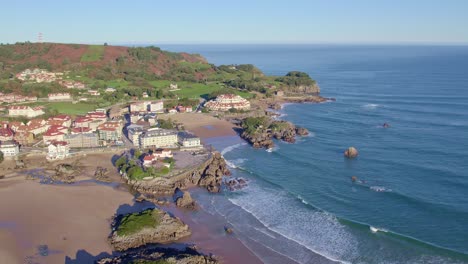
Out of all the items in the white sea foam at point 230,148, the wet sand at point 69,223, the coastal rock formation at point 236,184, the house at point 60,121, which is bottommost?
the wet sand at point 69,223

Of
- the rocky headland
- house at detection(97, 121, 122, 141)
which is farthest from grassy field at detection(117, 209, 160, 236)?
house at detection(97, 121, 122, 141)

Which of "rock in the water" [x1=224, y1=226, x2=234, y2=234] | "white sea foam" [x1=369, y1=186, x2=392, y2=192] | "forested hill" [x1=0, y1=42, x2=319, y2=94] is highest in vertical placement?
"forested hill" [x1=0, y1=42, x2=319, y2=94]

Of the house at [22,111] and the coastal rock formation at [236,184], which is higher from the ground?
the house at [22,111]

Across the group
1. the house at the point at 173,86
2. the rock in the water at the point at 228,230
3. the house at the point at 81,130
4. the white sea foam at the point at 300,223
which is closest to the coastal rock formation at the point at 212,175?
the white sea foam at the point at 300,223

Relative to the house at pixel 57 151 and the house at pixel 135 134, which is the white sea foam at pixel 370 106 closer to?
the house at pixel 135 134

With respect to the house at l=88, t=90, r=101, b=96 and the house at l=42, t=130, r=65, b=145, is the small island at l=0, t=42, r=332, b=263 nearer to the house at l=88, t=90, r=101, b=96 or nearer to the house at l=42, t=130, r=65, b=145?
the house at l=42, t=130, r=65, b=145

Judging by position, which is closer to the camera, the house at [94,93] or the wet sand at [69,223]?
the wet sand at [69,223]
